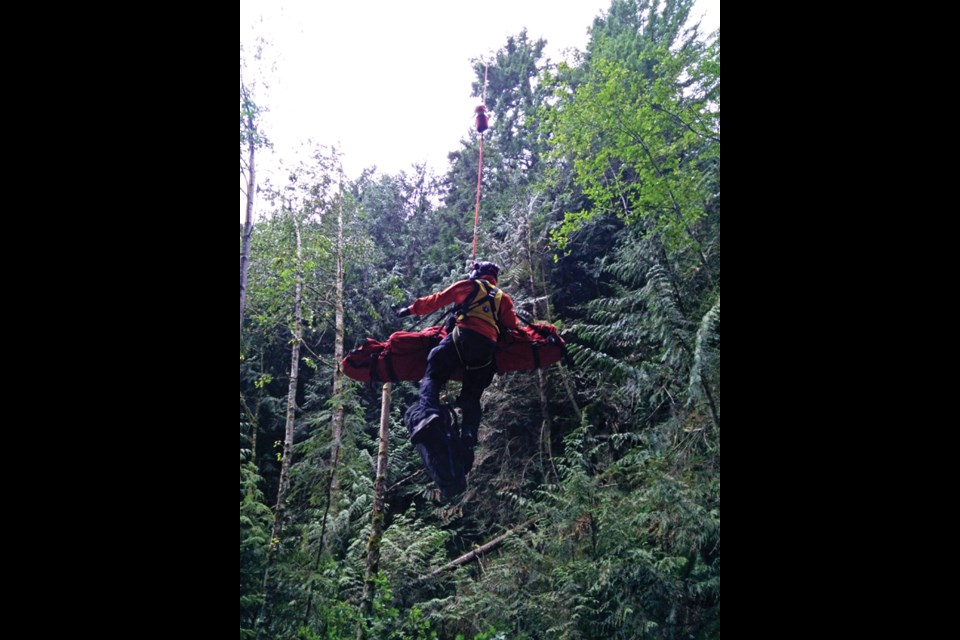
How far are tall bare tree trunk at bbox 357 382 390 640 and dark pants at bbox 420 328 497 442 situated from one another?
0.33 metres

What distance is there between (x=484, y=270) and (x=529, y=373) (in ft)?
2.24

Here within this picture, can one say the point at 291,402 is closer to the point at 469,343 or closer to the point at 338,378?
the point at 338,378

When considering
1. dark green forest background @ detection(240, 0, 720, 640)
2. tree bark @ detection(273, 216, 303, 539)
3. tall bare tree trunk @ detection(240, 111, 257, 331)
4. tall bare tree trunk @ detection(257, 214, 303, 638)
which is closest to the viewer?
dark green forest background @ detection(240, 0, 720, 640)

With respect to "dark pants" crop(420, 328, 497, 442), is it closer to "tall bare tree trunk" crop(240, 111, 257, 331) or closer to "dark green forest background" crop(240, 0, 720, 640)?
"dark green forest background" crop(240, 0, 720, 640)

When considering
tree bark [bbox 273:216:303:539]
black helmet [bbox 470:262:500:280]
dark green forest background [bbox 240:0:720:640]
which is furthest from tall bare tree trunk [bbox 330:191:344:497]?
black helmet [bbox 470:262:500:280]

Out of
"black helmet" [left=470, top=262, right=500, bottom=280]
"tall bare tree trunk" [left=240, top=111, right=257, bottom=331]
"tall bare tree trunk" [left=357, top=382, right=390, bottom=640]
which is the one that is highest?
"tall bare tree trunk" [left=240, top=111, right=257, bottom=331]

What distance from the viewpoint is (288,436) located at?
348 cm

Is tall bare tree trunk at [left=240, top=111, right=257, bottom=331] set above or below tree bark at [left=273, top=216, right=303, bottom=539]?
above

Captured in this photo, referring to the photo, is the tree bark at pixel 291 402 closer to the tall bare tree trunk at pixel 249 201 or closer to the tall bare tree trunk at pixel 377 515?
the tall bare tree trunk at pixel 249 201

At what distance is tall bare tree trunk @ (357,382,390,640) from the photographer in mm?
3168
